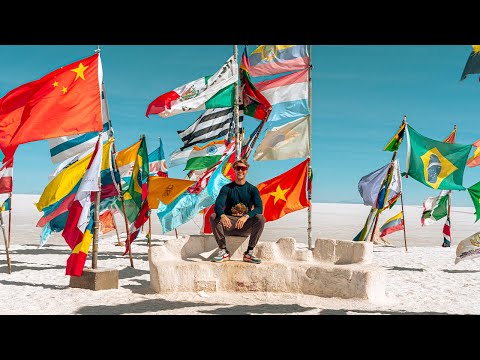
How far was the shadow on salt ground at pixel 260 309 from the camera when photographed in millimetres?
8125

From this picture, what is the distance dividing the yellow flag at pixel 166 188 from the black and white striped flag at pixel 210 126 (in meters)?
1.55

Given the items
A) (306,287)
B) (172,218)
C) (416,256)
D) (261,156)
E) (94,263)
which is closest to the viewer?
(306,287)

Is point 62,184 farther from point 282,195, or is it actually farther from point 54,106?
point 282,195

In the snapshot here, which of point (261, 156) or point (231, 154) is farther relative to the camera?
point (261, 156)

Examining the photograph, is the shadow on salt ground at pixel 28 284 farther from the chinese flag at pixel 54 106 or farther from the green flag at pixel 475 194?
the green flag at pixel 475 194

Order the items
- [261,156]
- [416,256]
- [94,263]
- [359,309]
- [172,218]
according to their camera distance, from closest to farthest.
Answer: [359,309] < [94,263] < [172,218] < [261,156] < [416,256]

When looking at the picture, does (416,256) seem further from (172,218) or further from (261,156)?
(172,218)

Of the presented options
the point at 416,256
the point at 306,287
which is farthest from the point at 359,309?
the point at 416,256

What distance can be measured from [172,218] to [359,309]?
5.21 metres

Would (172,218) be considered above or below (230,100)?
below

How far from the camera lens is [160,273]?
31.9 ft

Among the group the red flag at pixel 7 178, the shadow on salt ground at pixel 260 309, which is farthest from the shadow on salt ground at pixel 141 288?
the red flag at pixel 7 178

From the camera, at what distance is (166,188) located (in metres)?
12.4

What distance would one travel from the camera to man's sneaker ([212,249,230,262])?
991 centimetres
